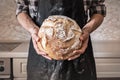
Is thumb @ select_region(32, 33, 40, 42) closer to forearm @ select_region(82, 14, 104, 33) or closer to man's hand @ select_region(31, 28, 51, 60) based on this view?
man's hand @ select_region(31, 28, 51, 60)

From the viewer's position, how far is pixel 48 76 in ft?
2.67

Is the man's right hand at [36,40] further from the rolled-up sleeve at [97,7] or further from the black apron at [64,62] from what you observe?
the rolled-up sleeve at [97,7]

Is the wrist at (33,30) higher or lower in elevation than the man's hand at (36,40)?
higher

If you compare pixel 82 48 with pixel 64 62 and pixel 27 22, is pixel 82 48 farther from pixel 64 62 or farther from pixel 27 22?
pixel 27 22

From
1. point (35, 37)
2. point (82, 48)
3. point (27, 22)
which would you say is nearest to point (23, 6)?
point (27, 22)

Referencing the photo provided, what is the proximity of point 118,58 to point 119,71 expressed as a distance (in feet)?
0.26

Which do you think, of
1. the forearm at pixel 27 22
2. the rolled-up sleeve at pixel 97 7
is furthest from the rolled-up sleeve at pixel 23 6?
the rolled-up sleeve at pixel 97 7

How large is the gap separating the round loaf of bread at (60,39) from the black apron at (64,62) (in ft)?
0.22

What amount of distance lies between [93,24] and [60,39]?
0.16m

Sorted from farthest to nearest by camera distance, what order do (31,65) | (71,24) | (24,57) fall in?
(24,57) < (31,65) < (71,24)

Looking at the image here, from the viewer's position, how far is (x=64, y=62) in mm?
779

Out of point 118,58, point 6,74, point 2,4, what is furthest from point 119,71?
point 2,4

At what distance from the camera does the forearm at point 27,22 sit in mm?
818

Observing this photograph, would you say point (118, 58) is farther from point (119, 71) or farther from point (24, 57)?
point (24, 57)
